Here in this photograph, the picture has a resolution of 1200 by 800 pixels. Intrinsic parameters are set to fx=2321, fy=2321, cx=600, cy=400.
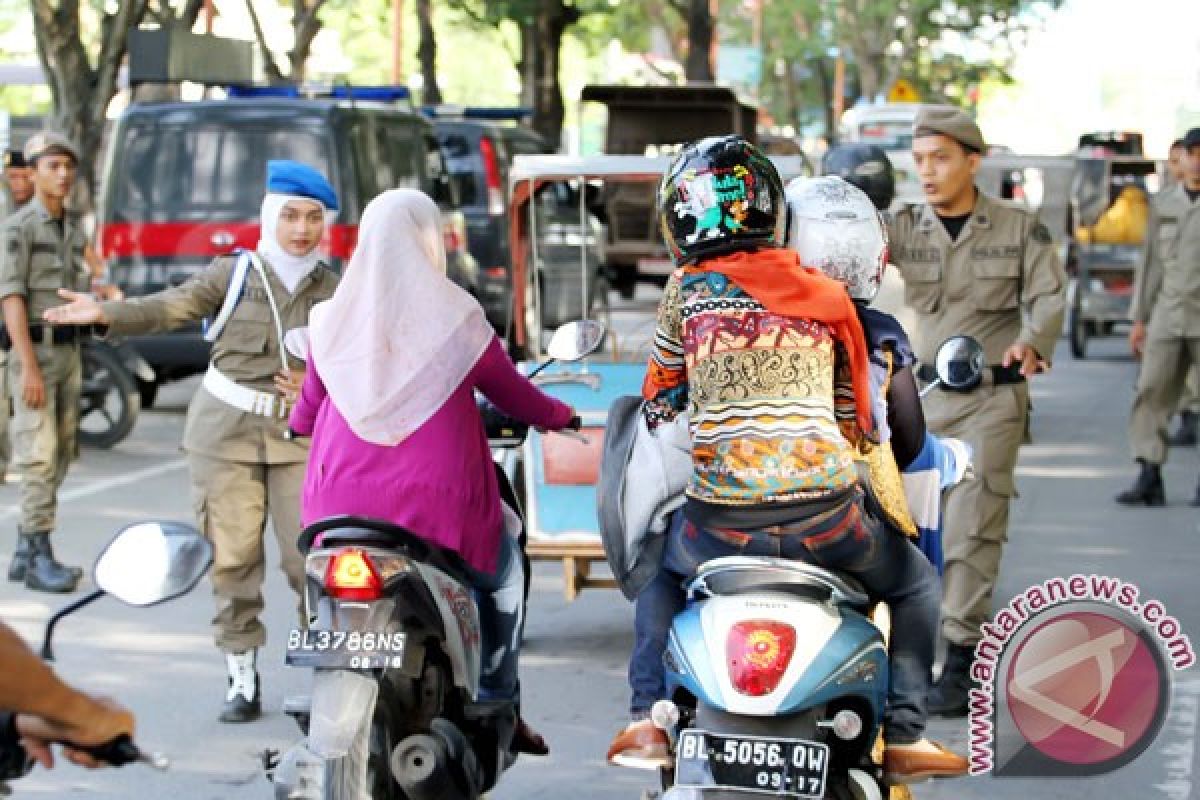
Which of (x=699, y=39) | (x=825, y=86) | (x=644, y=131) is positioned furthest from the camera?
(x=825, y=86)

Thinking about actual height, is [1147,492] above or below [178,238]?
below

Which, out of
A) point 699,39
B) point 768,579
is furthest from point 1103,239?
point 768,579

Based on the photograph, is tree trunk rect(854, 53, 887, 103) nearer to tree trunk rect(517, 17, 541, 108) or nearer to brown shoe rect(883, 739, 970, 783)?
tree trunk rect(517, 17, 541, 108)

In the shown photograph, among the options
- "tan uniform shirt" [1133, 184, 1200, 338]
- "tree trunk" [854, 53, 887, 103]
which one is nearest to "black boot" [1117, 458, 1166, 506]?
"tan uniform shirt" [1133, 184, 1200, 338]

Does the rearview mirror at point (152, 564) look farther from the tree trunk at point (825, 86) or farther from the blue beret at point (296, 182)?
the tree trunk at point (825, 86)

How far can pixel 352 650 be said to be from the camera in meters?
5.34

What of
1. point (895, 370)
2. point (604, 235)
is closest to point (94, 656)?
point (895, 370)

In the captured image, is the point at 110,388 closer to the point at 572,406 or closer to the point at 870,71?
the point at 572,406

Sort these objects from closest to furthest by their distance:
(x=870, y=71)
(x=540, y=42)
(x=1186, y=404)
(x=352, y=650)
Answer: (x=352, y=650)
(x=1186, y=404)
(x=540, y=42)
(x=870, y=71)

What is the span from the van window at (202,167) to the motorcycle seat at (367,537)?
11264 mm

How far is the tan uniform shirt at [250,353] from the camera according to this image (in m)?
7.49

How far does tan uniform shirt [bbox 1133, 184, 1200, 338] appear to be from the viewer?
42.9 feet

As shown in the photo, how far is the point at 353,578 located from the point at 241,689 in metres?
2.45

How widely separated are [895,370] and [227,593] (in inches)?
117
